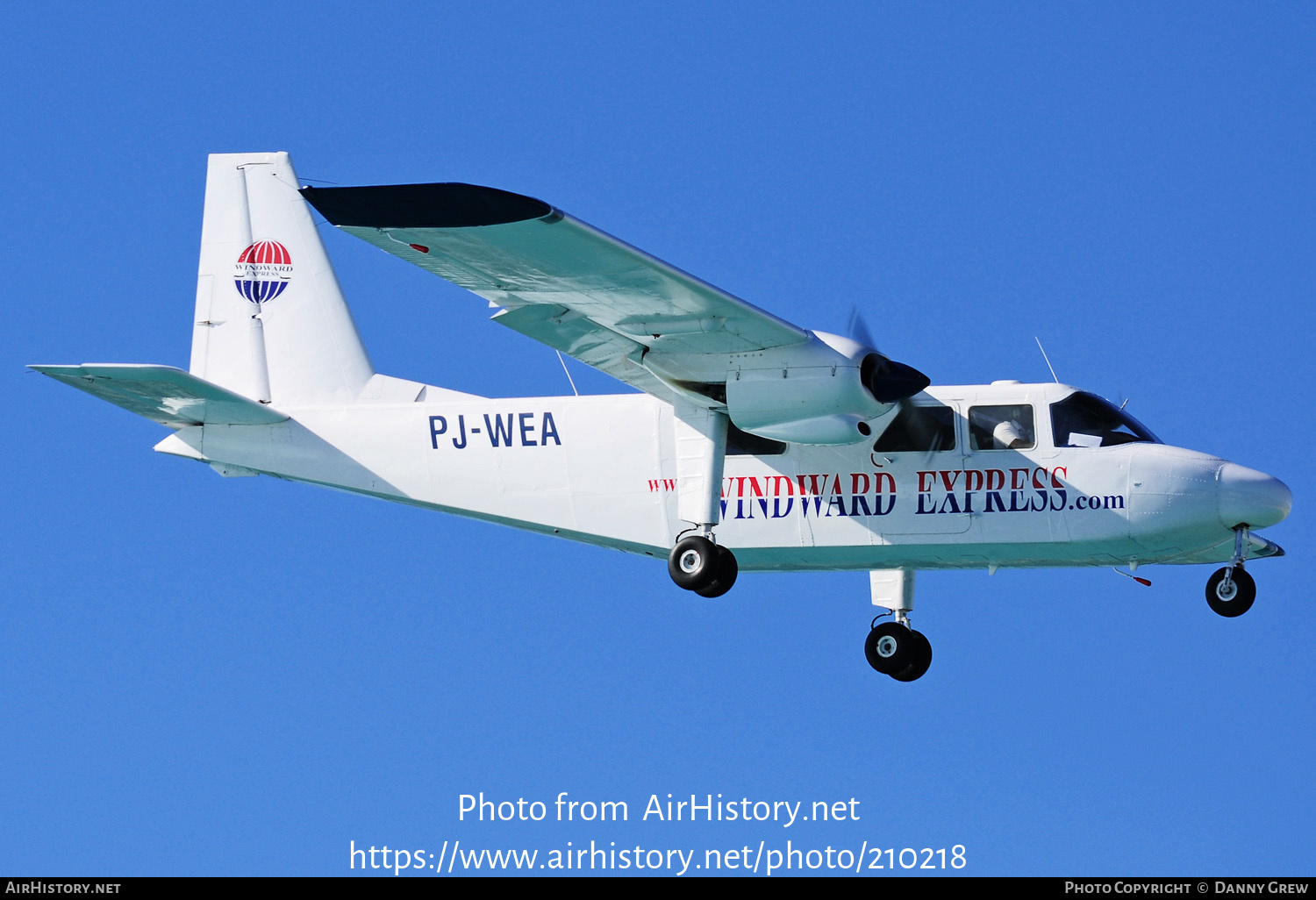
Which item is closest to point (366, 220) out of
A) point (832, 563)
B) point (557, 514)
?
point (557, 514)

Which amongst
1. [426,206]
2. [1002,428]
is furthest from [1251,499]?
[426,206]

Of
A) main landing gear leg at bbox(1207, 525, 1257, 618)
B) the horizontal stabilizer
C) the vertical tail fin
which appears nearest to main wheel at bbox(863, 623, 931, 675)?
main landing gear leg at bbox(1207, 525, 1257, 618)

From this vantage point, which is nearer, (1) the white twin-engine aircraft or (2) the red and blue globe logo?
(1) the white twin-engine aircraft

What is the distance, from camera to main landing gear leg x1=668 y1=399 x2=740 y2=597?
18219 millimetres

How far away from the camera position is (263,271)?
71.4 ft

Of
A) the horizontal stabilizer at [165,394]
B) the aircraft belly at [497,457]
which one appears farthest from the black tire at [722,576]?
the horizontal stabilizer at [165,394]

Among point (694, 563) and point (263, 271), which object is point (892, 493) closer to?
point (694, 563)

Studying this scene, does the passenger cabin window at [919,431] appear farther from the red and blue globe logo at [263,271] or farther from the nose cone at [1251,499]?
the red and blue globe logo at [263,271]

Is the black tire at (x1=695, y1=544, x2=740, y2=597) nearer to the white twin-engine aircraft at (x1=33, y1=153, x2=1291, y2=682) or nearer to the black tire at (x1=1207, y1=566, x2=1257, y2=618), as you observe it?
the white twin-engine aircraft at (x1=33, y1=153, x2=1291, y2=682)

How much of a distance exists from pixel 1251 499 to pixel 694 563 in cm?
568

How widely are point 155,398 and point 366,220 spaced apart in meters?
6.21

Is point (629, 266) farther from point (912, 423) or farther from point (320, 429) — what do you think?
point (320, 429)

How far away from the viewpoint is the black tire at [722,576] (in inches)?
718

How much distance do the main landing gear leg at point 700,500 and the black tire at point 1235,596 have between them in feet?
16.0
